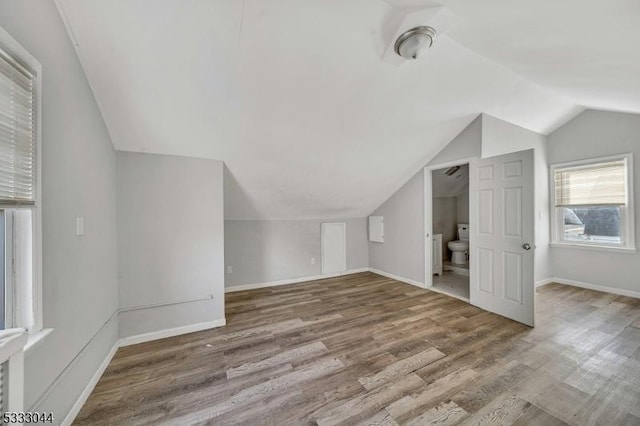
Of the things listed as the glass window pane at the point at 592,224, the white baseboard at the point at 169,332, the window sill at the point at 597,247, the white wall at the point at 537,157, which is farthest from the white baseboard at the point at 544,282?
Result: the white baseboard at the point at 169,332

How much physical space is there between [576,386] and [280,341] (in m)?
2.32

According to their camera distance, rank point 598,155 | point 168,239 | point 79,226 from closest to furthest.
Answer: point 79,226
point 168,239
point 598,155

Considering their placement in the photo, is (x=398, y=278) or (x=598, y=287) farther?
(x=398, y=278)

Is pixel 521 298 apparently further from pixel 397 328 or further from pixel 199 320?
pixel 199 320

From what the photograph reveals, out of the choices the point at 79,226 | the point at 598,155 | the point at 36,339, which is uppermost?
the point at 598,155

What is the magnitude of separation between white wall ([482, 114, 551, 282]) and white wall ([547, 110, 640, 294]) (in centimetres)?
18

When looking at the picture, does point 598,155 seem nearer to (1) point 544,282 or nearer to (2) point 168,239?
(1) point 544,282

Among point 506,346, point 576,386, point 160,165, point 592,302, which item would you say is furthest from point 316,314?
point 592,302

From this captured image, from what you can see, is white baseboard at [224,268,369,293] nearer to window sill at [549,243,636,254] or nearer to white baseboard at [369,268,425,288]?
white baseboard at [369,268,425,288]

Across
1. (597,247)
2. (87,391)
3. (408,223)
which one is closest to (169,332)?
(87,391)

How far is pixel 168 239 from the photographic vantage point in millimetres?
2436

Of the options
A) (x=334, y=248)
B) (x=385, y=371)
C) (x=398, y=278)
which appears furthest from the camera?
(x=334, y=248)

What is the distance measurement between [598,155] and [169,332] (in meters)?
6.28

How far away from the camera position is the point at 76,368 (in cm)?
150
